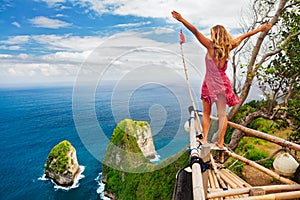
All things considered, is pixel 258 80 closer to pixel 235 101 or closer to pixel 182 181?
pixel 235 101

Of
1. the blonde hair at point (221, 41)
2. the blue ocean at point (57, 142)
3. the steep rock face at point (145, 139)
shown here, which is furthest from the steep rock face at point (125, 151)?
the blonde hair at point (221, 41)

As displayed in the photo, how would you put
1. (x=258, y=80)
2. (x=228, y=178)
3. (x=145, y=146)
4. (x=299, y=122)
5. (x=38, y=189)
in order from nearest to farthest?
(x=228, y=178), (x=299, y=122), (x=258, y=80), (x=38, y=189), (x=145, y=146)

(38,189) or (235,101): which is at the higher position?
(235,101)

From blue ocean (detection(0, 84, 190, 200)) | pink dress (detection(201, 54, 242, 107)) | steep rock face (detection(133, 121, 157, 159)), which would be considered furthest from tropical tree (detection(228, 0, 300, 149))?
steep rock face (detection(133, 121, 157, 159))

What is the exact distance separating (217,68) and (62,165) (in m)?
39.1

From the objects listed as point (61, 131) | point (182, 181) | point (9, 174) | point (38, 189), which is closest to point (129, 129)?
point (38, 189)

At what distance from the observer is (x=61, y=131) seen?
6750 centimetres

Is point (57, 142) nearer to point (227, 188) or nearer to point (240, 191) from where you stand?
point (227, 188)

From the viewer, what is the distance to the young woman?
2.82 meters

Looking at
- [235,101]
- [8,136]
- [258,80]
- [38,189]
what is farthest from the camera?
[8,136]

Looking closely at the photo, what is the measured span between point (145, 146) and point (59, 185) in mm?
19060

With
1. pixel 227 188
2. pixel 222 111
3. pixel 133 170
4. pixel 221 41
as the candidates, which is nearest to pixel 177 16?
pixel 221 41

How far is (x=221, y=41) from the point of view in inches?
111

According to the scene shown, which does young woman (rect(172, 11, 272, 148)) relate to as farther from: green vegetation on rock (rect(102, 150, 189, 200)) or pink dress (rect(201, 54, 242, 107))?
green vegetation on rock (rect(102, 150, 189, 200))
